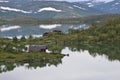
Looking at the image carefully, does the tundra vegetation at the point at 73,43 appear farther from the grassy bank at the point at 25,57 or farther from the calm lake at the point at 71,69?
the calm lake at the point at 71,69

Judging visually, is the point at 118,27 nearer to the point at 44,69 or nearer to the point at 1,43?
the point at 1,43

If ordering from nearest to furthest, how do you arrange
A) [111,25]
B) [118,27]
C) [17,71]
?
[17,71] < [118,27] < [111,25]

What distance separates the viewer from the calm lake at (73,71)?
67375 mm

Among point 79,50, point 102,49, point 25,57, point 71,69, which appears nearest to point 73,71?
point 71,69

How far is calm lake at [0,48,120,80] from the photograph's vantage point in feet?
221

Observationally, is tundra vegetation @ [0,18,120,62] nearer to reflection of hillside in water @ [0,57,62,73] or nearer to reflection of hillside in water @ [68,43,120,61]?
reflection of hillside in water @ [68,43,120,61]

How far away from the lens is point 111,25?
160125mm

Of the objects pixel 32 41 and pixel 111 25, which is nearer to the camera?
pixel 32 41

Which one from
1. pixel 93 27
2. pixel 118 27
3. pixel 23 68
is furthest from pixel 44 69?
pixel 93 27

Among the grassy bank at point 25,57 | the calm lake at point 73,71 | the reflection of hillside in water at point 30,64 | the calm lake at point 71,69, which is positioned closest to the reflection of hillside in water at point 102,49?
the calm lake at point 71,69

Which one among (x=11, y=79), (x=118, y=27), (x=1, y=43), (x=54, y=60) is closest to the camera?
(x=11, y=79)

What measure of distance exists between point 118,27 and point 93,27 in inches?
720

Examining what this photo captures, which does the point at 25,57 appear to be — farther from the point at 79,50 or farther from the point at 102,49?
the point at 102,49

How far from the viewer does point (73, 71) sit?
247 ft
